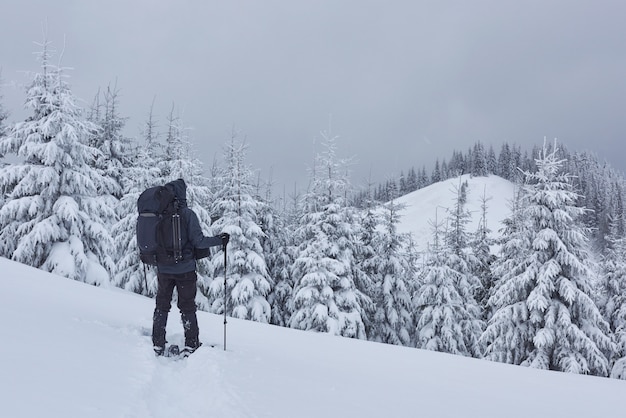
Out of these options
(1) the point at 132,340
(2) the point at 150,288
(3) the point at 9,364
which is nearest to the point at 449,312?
(2) the point at 150,288

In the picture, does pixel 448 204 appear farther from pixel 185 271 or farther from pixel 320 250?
pixel 185 271

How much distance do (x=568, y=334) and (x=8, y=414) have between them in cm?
1843

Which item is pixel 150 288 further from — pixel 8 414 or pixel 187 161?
pixel 8 414

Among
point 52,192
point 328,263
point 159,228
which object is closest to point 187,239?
point 159,228

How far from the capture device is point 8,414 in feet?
8.98

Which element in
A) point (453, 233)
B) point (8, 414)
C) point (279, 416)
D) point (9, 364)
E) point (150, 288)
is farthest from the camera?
point (453, 233)

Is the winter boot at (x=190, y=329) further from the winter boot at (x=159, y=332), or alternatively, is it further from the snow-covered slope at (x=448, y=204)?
the snow-covered slope at (x=448, y=204)

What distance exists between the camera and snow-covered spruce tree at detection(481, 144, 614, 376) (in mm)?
16297

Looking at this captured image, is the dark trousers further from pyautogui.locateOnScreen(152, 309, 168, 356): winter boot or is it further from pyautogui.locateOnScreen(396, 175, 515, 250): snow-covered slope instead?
pyautogui.locateOnScreen(396, 175, 515, 250): snow-covered slope

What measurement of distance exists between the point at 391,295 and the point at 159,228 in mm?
21066

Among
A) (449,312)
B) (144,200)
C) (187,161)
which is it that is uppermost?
(187,161)

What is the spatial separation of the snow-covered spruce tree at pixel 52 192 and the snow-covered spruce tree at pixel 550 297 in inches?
661

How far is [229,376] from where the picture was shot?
200 inches

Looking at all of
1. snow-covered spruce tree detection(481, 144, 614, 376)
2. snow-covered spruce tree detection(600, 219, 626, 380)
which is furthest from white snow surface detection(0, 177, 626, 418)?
snow-covered spruce tree detection(600, 219, 626, 380)
